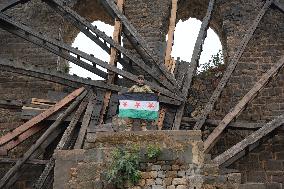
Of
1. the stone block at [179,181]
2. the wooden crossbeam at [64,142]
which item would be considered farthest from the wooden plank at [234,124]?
the stone block at [179,181]

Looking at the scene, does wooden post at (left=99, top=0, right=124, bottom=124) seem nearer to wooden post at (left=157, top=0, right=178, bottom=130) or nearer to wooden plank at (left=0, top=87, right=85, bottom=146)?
wooden plank at (left=0, top=87, right=85, bottom=146)

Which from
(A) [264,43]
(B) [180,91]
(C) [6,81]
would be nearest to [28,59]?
(C) [6,81]

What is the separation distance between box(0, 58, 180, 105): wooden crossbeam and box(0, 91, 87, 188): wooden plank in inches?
15.5

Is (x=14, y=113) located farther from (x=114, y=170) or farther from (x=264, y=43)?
(x=264, y=43)

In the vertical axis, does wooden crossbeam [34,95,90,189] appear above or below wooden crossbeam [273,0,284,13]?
below

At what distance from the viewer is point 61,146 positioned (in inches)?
309

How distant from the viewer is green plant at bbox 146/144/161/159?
5.46 metres

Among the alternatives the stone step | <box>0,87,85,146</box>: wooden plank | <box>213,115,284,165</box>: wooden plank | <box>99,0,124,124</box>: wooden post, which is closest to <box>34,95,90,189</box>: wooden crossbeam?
<box>0,87,85,146</box>: wooden plank

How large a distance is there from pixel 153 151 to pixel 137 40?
3.91 meters

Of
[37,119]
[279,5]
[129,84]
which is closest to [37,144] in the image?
[37,119]

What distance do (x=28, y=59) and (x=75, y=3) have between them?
201 cm

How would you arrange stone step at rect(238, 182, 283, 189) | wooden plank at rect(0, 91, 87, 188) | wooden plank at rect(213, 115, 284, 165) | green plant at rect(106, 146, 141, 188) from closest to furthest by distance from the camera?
green plant at rect(106, 146, 141, 188) → wooden plank at rect(213, 115, 284, 165) → wooden plank at rect(0, 91, 87, 188) → stone step at rect(238, 182, 283, 189)

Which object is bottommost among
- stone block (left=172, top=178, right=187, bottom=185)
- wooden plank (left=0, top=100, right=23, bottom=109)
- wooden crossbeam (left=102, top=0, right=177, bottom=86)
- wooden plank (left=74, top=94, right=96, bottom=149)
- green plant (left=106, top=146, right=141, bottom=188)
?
stone block (left=172, top=178, right=187, bottom=185)

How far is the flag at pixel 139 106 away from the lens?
6840 millimetres
